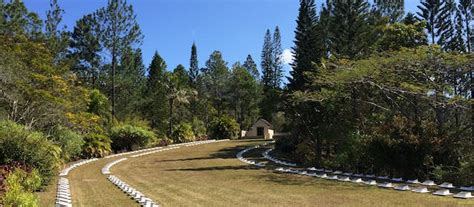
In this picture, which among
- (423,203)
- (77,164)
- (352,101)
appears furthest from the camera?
(77,164)

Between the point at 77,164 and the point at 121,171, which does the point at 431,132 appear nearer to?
the point at 121,171

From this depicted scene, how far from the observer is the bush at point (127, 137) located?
28578mm

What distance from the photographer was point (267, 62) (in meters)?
58.4

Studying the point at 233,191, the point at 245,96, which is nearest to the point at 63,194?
the point at 233,191

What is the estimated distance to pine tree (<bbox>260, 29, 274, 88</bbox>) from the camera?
5761 centimetres

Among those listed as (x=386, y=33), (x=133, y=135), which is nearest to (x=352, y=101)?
(x=386, y=33)

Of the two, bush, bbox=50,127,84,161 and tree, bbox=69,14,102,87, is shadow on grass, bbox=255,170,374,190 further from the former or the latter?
tree, bbox=69,14,102,87

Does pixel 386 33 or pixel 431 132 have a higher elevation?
pixel 386 33

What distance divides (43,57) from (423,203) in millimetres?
16651

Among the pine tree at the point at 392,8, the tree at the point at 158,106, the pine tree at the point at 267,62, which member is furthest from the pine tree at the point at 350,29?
the pine tree at the point at 267,62

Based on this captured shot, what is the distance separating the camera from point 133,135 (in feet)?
96.2

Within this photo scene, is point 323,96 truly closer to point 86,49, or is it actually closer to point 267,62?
point 86,49

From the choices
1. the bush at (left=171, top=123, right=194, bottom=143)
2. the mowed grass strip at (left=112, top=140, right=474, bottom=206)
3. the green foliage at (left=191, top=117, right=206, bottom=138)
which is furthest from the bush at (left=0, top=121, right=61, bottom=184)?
the green foliage at (left=191, top=117, right=206, bottom=138)

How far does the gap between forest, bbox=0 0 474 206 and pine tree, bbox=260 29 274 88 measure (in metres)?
22.4
